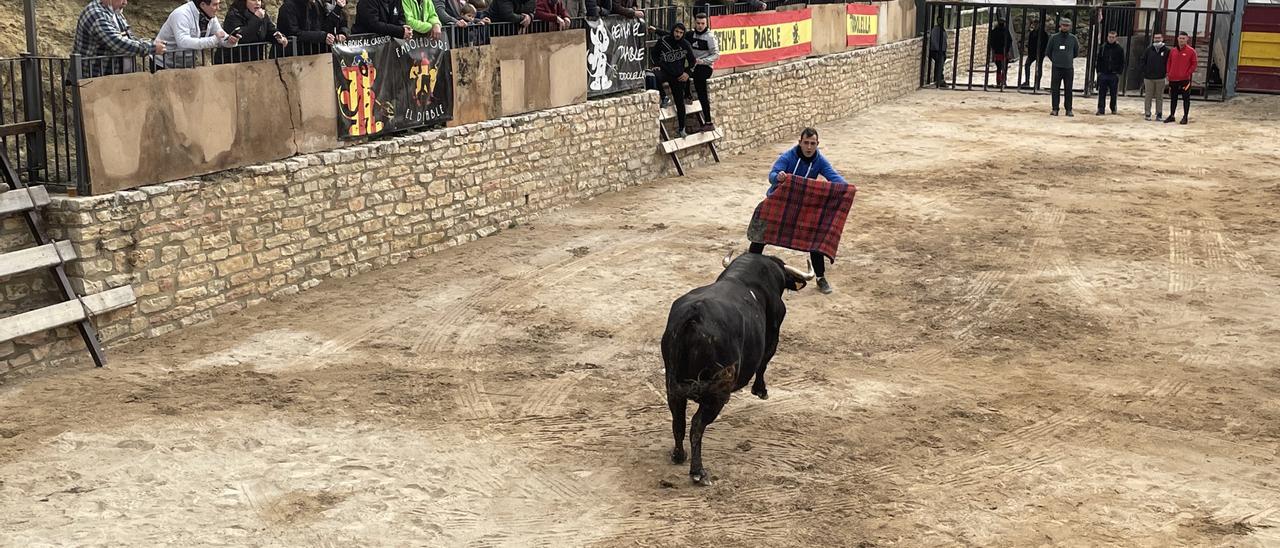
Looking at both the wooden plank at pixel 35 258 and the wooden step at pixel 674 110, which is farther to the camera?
the wooden step at pixel 674 110

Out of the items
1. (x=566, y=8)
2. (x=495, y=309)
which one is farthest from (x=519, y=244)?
(x=566, y=8)

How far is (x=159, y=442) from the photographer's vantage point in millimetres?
8703

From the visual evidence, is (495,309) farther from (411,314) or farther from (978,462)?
(978,462)

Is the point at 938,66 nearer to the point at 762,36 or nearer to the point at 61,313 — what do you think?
the point at 762,36

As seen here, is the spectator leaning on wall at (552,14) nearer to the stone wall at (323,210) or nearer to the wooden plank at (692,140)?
the stone wall at (323,210)

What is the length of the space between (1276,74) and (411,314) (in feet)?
76.2

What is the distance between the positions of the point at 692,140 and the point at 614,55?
2474mm

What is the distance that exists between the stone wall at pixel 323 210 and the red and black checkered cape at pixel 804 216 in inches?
149

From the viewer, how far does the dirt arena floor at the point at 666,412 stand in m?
7.62

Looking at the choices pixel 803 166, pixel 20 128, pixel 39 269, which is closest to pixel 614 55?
pixel 803 166

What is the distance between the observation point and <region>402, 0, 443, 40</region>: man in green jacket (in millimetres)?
13789

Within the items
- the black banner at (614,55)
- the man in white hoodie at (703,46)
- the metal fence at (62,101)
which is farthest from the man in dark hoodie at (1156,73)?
the metal fence at (62,101)

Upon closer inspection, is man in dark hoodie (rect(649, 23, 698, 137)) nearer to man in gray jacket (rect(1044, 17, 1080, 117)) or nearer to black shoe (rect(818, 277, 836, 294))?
black shoe (rect(818, 277, 836, 294))

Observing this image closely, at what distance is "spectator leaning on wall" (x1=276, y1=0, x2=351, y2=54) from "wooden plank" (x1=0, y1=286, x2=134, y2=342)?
10.7ft
